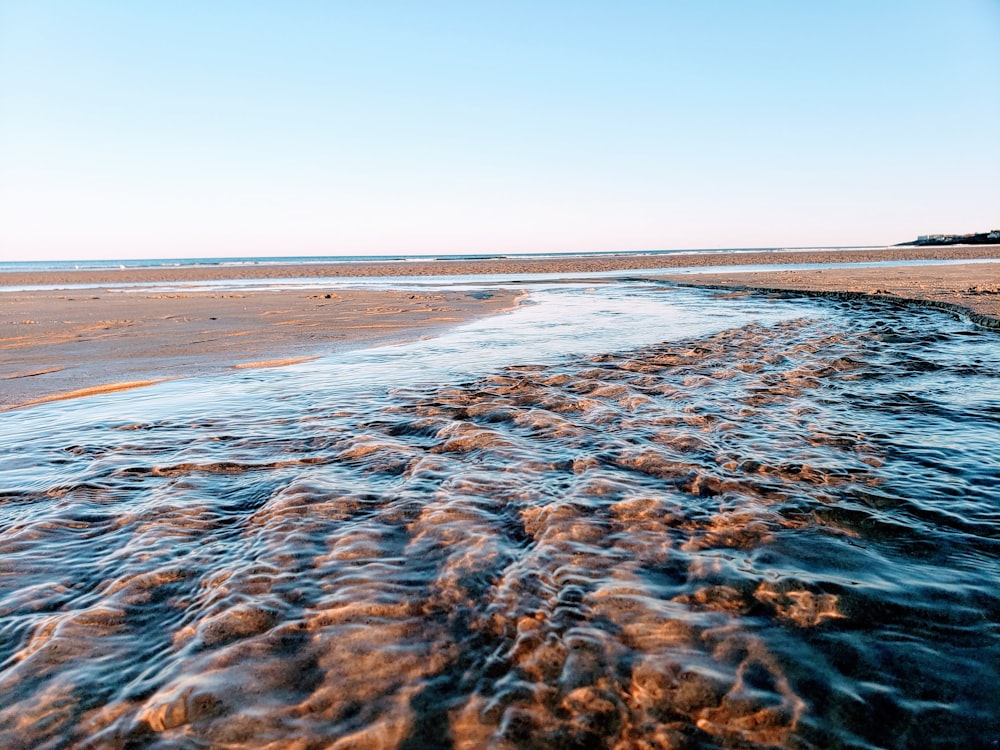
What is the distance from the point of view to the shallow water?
7.47ft

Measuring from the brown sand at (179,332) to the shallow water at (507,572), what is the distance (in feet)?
7.27

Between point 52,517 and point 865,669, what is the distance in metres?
4.98

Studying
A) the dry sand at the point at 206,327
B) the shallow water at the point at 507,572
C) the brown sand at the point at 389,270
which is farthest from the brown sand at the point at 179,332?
the brown sand at the point at 389,270

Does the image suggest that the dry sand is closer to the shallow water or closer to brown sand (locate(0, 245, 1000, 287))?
the shallow water

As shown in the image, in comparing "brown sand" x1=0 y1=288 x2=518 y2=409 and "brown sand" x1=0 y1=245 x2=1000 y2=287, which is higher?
"brown sand" x1=0 y1=245 x2=1000 y2=287

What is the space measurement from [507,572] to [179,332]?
1276 centimetres

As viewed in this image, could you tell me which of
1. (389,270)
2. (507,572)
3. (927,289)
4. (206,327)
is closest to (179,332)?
(206,327)

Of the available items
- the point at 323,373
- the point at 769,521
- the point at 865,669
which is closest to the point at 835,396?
the point at 769,521

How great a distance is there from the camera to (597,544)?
361 cm

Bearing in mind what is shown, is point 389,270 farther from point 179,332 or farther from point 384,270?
point 179,332

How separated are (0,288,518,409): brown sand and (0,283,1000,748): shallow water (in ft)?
7.27

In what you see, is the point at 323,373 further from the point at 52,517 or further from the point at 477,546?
the point at 477,546

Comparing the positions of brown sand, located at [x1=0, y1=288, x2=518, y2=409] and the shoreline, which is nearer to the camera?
brown sand, located at [x1=0, y1=288, x2=518, y2=409]

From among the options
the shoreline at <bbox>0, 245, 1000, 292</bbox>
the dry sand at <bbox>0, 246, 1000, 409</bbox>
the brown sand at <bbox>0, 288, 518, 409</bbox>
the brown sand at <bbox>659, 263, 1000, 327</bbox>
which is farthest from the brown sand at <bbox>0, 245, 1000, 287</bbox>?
the brown sand at <bbox>659, 263, 1000, 327</bbox>
